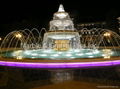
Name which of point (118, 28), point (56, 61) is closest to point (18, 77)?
point (56, 61)

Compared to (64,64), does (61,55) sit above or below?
above

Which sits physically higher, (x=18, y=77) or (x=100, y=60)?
(x=100, y=60)

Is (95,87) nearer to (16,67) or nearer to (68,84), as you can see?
(68,84)

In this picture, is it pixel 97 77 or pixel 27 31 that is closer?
pixel 97 77

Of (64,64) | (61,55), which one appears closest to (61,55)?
(61,55)

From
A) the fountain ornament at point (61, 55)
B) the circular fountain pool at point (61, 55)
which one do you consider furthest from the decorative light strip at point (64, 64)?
the circular fountain pool at point (61, 55)

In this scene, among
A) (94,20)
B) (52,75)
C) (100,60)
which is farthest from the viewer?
(94,20)

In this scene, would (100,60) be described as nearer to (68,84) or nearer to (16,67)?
(68,84)

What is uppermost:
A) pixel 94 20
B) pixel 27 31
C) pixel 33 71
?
pixel 94 20

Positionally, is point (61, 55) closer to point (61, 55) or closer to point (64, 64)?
point (61, 55)

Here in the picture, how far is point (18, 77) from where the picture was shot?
1006cm

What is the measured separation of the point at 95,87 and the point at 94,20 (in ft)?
143

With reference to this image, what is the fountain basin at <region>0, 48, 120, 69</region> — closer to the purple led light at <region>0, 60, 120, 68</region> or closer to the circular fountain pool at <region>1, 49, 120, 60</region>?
the purple led light at <region>0, 60, 120, 68</region>

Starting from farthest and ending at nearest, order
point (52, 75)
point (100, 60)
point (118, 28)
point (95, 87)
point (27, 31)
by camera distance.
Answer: point (118, 28), point (27, 31), point (52, 75), point (100, 60), point (95, 87)
